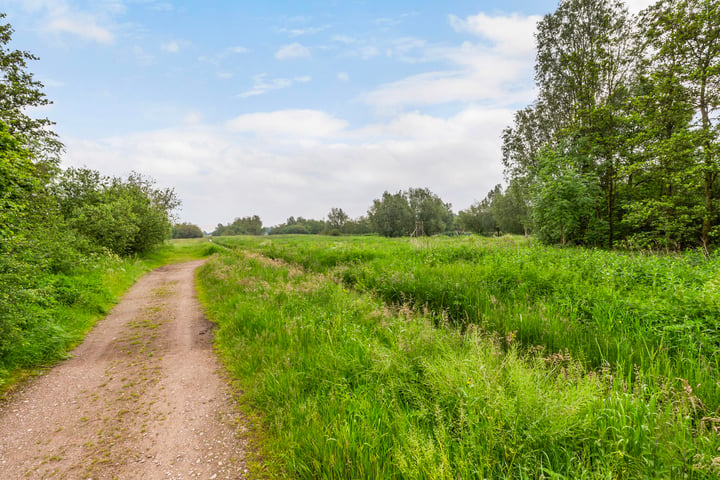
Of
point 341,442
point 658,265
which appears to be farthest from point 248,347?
point 658,265

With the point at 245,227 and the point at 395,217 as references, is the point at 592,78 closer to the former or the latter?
the point at 395,217

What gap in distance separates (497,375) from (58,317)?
10.2m

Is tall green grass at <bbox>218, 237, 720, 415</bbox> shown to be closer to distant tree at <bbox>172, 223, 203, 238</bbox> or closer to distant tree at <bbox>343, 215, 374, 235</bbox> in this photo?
distant tree at <bbox>343, 215, 374, 235</bbox>

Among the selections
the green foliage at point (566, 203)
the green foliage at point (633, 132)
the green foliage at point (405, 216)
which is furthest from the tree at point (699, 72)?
the green foliage at point (405, 216)

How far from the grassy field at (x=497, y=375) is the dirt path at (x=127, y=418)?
485 millimetres

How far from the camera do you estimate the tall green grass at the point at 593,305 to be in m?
3.73

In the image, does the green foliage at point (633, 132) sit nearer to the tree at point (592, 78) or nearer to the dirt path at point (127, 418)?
the tree at point (592, 78)

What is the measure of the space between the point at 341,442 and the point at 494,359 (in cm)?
222

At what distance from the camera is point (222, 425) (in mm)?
3389

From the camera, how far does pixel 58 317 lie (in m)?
6.65

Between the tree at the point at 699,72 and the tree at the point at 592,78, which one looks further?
the tree at the point at 592,78

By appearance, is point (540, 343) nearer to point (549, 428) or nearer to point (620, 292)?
point (620, 292)

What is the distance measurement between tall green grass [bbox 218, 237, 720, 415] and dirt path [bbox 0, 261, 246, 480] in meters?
4.66

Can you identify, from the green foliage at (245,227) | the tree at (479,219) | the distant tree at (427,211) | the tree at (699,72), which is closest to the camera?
the tree at (699,72)
